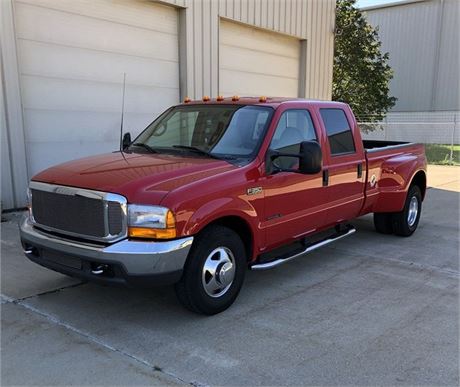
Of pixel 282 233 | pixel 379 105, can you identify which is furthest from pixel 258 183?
pixel 379 105

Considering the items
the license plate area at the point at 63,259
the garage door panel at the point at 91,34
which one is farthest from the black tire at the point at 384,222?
the garage door panel at the point at 91,34

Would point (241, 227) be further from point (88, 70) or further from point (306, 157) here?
point (88, 70)

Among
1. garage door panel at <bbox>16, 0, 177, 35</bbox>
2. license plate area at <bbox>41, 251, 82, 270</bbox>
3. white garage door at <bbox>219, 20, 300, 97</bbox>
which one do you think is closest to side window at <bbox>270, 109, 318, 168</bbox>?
license plate area at <bbox>41, 251, 82, 270</bbox>

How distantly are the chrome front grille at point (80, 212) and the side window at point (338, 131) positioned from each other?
2820 mm

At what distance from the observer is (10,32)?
23.3 feet

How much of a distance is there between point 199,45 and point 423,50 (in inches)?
1043

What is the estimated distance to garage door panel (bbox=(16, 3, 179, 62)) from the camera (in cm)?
748

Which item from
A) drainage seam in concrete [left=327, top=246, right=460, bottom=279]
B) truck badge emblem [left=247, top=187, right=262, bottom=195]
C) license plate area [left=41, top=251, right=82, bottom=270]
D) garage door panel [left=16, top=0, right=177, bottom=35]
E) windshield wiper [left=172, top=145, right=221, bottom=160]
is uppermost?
garage door panel [left=16, top=0, right=177, bottom=35]

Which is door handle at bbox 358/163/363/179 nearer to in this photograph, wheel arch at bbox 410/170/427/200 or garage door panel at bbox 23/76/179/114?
wheel arch at bbox 410/170/427/200

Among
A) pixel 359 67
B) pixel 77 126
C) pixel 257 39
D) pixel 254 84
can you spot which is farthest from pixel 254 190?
pixel 359 67

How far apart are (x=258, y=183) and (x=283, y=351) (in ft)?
4.92

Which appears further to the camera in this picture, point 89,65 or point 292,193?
point 89,65

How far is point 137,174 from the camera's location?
151 inches

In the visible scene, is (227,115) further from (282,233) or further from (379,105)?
(379,105)
